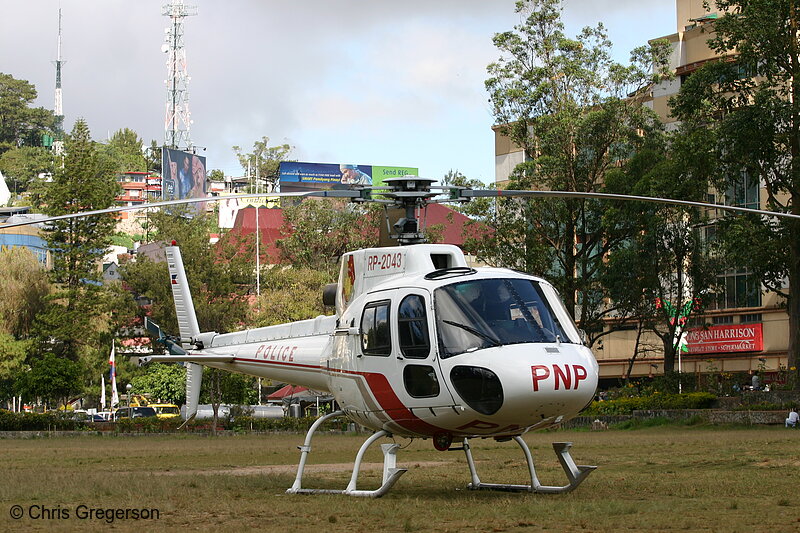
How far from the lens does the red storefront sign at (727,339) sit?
59844 millimetres

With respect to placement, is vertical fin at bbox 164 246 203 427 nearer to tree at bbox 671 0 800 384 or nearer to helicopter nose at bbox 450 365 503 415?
helicopter nose at bbox 450 365 503 415

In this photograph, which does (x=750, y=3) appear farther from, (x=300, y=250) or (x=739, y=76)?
(x=300, y=250)

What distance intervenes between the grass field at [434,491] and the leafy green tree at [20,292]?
40.7 metres

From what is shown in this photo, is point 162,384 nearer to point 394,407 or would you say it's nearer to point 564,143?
point 564,143

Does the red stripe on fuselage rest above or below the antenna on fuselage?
below

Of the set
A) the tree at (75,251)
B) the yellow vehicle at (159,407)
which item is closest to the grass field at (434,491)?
the yellow vehicle at (159,407)

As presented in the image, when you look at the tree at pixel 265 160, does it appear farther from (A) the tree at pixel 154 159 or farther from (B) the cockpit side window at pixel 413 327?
(B) the cockpit side window at pixel 413 327

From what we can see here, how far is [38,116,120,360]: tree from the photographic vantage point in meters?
64.6

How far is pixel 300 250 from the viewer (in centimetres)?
7556

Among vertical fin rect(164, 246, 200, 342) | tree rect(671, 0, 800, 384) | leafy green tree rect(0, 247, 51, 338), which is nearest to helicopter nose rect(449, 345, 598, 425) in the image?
vertical fin rect(164, 246, 200, 342)

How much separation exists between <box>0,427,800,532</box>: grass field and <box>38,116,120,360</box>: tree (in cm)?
3594

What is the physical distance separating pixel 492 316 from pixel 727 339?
50.9m

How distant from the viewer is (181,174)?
12081 cm
